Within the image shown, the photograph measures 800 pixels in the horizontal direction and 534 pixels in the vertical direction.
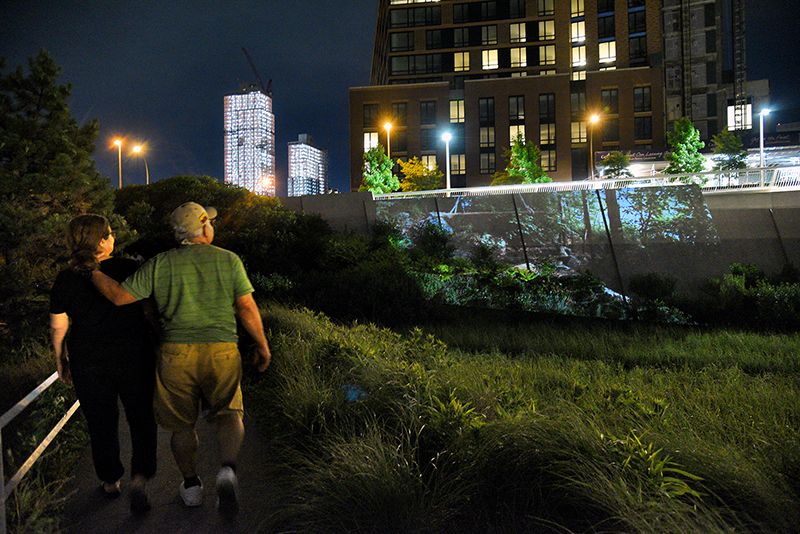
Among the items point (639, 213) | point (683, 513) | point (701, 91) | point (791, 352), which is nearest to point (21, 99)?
point (683, 513)

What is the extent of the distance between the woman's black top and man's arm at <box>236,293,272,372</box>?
32.6 inches

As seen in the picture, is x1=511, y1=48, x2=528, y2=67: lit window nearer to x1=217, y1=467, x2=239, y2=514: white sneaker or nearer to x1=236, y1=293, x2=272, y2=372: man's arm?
x1=236, y1=293, x2=272, y2=372: man's arm

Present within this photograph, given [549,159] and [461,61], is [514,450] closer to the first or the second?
[549,159]

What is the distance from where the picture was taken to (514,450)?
4082mm

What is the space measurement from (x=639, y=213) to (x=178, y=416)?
1700cm

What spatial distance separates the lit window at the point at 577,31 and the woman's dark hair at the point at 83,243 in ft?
276

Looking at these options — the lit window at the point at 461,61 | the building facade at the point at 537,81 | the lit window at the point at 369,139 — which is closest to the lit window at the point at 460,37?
the building facade at the point at 537,81

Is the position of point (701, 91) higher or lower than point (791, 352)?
higher

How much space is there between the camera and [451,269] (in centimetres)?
1723

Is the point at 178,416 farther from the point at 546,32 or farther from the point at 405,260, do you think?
the point at 546,32

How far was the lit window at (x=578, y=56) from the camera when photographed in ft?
261

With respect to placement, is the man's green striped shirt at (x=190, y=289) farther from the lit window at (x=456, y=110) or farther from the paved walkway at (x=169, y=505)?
the lit window at (x=456, y=110)

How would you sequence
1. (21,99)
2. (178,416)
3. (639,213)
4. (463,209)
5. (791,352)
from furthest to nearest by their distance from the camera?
(463,209)
(639,213)
(21,99)
(791,352)
(178,416)

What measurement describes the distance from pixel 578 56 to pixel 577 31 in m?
3.16
